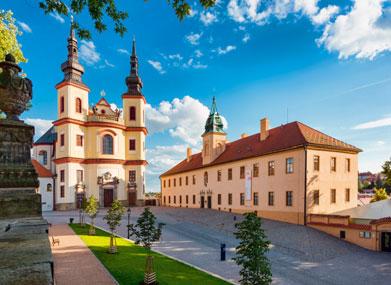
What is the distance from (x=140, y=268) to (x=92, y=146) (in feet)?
110

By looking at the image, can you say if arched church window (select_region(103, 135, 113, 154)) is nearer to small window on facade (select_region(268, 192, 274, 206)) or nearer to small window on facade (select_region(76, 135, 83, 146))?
small window on facade (select_region(76, 135, 83, 146))

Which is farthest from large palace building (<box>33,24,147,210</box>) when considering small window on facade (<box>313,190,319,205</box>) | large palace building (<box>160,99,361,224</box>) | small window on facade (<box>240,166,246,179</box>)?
small window on facade (<box>313,190,319,205</box>)

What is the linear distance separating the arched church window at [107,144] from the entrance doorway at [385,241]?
37.7m

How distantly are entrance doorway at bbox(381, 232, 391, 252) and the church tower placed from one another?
988 inches

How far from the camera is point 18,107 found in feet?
16.9

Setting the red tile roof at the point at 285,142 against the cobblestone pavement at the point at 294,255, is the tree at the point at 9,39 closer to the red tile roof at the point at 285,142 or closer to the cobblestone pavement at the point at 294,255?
the cobblestone pavement at the point at 294,255

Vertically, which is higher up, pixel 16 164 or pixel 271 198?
pixel 16 164

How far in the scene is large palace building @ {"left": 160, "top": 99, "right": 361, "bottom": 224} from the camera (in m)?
25.8

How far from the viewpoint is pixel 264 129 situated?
34219mm

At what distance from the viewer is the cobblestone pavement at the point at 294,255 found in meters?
13.9

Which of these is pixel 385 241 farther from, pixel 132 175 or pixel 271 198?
pixel 132 175

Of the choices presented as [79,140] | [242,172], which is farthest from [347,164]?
[79,140]

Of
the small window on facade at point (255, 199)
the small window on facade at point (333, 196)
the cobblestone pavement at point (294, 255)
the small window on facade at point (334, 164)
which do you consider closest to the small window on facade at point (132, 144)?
the cobblestone pavement at point (294, 255)

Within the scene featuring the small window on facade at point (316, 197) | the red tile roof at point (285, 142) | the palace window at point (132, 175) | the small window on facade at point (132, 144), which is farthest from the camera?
the small window on facade at point (132, 144)
